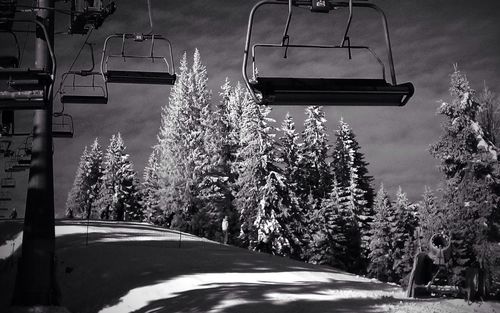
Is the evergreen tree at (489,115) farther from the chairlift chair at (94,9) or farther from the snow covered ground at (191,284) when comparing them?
the chairlift chair at (94,9)

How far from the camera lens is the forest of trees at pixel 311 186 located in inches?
1016

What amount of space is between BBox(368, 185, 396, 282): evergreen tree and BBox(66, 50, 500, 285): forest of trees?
10 cm

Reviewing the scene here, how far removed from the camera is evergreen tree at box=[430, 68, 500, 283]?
24906 mm

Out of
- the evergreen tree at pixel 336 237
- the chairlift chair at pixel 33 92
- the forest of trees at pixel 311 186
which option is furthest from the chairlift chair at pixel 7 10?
the evergreen tree at pixel 336 237

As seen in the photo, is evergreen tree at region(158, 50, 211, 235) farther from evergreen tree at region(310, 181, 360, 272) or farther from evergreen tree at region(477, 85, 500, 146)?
evergreen tree at region(477, 85, 500, 146)

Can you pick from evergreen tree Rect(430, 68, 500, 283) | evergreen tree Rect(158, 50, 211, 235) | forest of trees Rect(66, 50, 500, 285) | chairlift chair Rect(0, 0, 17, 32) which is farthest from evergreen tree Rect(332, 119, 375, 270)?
chairlift chair Rect(0, 0, 17, 32)

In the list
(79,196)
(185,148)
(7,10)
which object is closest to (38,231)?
(7,10)

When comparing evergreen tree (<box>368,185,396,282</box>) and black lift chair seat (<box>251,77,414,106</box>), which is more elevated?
black lift chair seat (<box>251,77,414,106</box>)

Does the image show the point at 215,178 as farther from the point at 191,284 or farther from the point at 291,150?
the point at 191,284

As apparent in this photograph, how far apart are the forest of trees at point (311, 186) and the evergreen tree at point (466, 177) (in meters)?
0.05

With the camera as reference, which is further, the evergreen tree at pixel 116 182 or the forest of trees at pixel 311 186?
the evergreen tree at pixel 116 182

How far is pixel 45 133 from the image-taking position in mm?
13992

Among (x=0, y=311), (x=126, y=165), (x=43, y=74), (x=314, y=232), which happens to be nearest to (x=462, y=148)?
(x=314, y=232)

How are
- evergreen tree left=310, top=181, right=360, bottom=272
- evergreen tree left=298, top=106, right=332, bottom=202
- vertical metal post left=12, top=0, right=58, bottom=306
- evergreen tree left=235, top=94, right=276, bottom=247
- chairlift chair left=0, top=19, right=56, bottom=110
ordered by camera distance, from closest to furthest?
chairlift chair left=0, top=19, right=56, bottom=110, vertical metal post left=12, top=0, right=58, bottom=306, evergreen tree left=235, top=94, right=276, bottom=247, evergreen tree left=310, top=181, right=360, bottom=272, evergreen tree left=298, top=106, right=332, bottom=202
